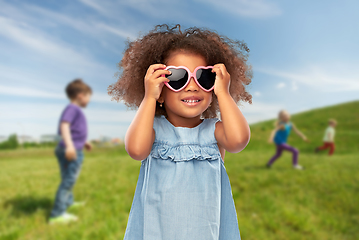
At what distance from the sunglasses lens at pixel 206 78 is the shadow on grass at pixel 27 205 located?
476 cm

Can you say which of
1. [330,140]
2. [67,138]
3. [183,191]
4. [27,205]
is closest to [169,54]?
[183,191]

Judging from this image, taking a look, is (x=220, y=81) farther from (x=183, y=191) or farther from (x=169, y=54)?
(x=183, y=191)

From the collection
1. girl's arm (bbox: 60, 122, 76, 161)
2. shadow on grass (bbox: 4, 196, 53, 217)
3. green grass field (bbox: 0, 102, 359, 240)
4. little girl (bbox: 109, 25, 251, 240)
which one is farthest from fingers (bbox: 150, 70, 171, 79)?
shadow on grass (bbox: 4, 196, 53, 217)

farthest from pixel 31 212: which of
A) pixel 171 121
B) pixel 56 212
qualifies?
pixel 171 121

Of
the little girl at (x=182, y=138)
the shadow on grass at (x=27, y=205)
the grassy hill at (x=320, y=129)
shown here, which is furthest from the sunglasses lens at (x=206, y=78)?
the grassy hill at (x=320, y=129)

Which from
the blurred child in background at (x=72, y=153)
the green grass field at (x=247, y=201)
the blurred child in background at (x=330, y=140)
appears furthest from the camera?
the blurred child in background at (x=330, y=140)

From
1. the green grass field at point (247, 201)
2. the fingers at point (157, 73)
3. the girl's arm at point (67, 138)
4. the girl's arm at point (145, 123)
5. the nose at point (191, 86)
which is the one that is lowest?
the green grass field at point (247, 201)

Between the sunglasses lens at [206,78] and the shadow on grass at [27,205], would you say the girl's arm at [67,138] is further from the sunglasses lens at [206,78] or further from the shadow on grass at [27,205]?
the sunglasses lens at [206,78]

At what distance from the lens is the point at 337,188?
20.8 ft

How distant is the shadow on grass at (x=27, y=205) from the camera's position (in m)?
5.23

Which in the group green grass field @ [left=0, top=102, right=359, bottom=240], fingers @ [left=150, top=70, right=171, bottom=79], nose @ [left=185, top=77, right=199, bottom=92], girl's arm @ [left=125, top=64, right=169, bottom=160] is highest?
fingers @ [left=150, top=70, right=171, bottom=79]

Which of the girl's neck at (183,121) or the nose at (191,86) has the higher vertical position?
the nose at (191,86)

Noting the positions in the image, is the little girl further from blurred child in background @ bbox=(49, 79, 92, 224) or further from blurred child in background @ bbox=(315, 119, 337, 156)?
blurred child in background @ bbox=(315, 119, 337, 156)

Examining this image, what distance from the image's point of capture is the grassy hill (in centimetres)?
1405
